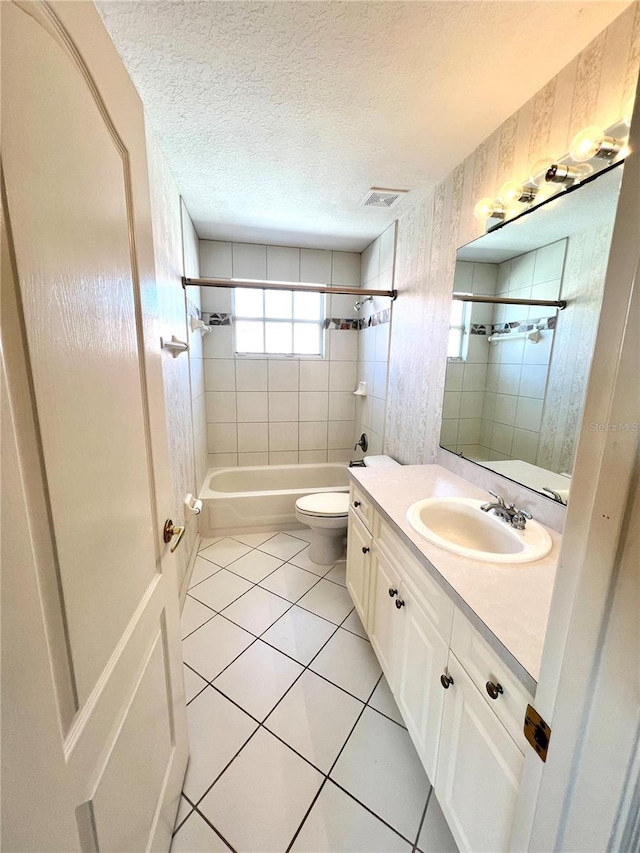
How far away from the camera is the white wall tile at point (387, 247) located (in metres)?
2.50

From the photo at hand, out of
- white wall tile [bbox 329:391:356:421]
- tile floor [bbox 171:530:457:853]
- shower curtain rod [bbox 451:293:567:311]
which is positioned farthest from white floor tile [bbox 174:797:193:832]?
white wall tile [bbox 329:391:356:421]

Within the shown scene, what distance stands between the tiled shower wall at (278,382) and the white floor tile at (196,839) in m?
2.50

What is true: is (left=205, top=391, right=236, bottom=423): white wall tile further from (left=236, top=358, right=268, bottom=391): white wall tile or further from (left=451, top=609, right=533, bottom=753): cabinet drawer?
(left=451, top=609, right=533, bottom=753): cabinet drawer

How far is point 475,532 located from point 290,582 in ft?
4.41

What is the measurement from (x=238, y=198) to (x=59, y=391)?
2.25 metres

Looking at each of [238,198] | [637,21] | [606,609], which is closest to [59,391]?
[606,609]

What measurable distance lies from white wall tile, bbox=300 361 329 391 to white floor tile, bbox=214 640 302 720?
2.28 meters

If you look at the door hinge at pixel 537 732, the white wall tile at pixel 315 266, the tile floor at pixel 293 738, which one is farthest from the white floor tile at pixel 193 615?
the white wall tile at pixel 315 266

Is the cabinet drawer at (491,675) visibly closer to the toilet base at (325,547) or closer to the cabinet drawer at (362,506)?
the cabinet drawer at (362,506)

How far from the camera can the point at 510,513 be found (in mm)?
1227

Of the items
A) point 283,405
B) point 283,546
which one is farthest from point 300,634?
point 283,405

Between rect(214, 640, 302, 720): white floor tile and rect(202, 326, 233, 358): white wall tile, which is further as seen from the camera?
rect(202, 326, 233, 358): white wall tile

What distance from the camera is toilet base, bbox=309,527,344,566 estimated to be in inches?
94.0

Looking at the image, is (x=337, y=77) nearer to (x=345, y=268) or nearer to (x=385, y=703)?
(x=345, y=268)
